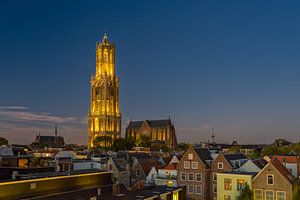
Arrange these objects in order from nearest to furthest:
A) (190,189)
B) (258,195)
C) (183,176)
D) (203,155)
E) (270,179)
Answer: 1. (270,179)
2. (258,195)
3. (190,189)
4. (183,176)
5. (203,155)

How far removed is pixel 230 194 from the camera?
185 ft

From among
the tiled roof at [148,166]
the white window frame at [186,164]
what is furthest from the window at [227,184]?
the tiled roof at [148,166]

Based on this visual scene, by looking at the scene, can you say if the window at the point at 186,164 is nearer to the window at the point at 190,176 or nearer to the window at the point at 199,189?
the window at the point at 190,176

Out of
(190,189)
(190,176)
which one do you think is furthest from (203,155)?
(190,189)

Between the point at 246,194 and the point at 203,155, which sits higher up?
the point at 203,155

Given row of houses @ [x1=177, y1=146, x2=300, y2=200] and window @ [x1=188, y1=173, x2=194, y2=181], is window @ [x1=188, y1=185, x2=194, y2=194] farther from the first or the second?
window @ [x1=188, y1=173, x2=194, y2=181]

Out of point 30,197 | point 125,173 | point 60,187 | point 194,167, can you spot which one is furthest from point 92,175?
point 125,173

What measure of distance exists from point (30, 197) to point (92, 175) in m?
12.2

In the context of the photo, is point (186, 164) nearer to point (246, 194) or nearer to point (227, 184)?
point (227, 184)

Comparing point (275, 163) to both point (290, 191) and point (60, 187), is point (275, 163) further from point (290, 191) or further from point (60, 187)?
point (60, 187)

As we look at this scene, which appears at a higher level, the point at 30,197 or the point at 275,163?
the point at 275,163

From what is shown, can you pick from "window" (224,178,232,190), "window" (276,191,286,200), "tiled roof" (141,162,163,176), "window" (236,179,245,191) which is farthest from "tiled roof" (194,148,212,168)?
"window" (276,191,286,200)

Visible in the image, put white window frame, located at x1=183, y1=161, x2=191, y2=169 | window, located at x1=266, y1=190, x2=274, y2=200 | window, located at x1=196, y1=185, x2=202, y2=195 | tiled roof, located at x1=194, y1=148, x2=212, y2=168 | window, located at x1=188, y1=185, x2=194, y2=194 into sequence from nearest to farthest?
window, located at x1=266, y1=190, x2=274, y2=200 < window, located at x1=196, y1=185, x2=202, y2=195 < window, located at x1=188, y1=185, x2=194, y2=194 < tiled roof, located at x1=194, y1=148, x2=212, y2=168 < white window frame, located at x1=183, y1=161, x2=191, y2=169

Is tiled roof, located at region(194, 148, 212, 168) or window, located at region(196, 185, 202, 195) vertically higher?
tiled roof, located at region(194, 148, 212, 168)
